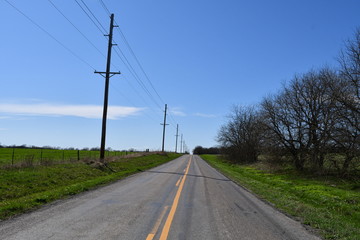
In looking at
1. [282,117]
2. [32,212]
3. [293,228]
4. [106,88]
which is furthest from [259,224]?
[282,117]

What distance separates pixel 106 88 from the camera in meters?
22.9

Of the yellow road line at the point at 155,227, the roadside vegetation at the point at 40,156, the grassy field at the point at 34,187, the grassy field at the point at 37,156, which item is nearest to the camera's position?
the yellow road line at the point at 155,227

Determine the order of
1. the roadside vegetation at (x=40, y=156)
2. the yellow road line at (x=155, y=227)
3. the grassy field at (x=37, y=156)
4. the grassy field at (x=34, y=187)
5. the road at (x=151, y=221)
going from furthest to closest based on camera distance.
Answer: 1. the grassy field at (x=37, y=156)
2. the roadside vegetation at (x=40, y=156)
3. the grassy field at (x=34, y=187)
4. the road at (x=151, y=221)
5. the yellow road line at (x=155, y=227)

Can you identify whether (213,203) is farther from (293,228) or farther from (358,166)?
(358,166)

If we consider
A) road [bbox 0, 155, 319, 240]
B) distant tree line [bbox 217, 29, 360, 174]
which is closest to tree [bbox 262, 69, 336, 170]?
distant tree line [bbox 217, 29, 360, 174]

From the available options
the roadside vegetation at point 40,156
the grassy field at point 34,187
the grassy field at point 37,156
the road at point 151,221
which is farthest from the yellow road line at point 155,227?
the grassy field at point 37,156

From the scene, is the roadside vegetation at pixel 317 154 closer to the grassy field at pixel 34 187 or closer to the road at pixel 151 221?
the road at pixel 151 221

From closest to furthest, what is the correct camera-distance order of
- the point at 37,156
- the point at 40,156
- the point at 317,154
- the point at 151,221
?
the point at 151,221 → the point at 317,154 → the point at 40,156 → the point at 37,156

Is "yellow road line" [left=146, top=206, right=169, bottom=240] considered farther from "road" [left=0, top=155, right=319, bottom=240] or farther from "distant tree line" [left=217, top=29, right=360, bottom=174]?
"distant tree line" [left=217, top=29, right=360, bottom=174]

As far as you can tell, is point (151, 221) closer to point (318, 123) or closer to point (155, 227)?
point (155, 227)

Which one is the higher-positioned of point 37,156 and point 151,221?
point 37,156

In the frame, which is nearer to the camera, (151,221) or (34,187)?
(151,221)

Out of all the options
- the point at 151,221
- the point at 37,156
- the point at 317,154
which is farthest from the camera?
the point at 37,156

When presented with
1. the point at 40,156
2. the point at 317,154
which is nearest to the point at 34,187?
the point at 317,154
